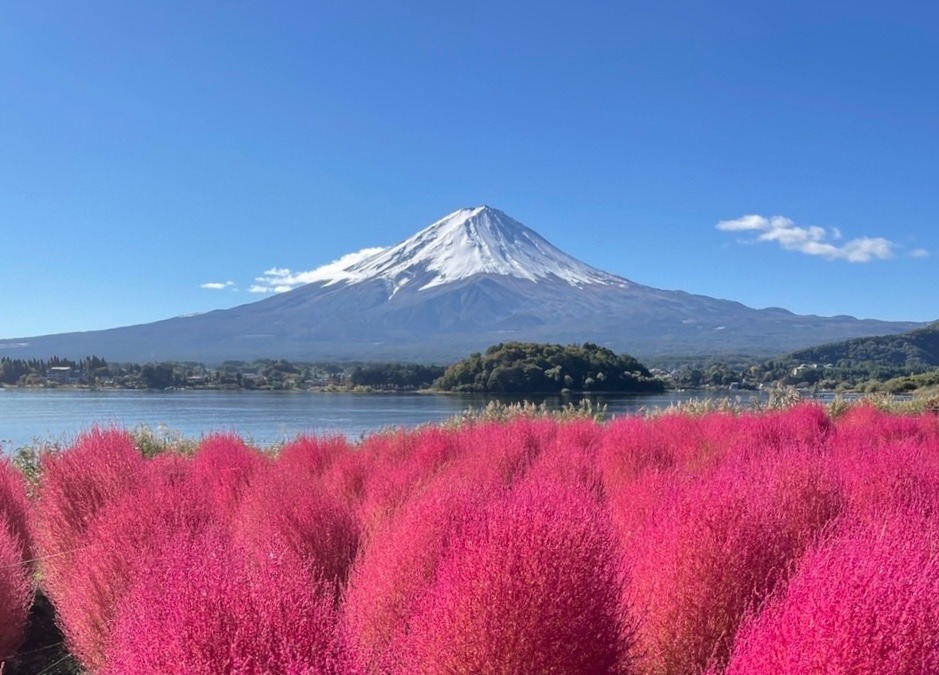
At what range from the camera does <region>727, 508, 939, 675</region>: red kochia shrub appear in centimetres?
223

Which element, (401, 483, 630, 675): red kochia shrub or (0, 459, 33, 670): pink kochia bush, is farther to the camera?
(0, 459, 33, 670): pink kochia bush

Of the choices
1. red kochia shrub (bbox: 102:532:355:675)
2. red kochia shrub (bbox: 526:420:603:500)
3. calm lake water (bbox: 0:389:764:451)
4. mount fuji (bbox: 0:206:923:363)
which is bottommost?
calm lake water (bbox: 0:389:764:451)

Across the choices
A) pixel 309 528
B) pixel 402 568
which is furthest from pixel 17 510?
pixel 402 568

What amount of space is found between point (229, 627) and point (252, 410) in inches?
1197

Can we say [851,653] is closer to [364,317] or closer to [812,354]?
[812,354]

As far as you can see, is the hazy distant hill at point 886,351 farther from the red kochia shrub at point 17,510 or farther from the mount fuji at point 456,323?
the mount fuji at point 456,323

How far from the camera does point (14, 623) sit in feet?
16.2

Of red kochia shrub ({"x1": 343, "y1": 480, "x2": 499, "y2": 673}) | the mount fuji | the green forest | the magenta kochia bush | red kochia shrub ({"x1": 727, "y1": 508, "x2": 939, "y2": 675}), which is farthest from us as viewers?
the mount fuji

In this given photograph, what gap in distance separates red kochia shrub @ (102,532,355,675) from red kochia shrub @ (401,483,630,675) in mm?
414

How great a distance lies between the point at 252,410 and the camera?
3186 cm

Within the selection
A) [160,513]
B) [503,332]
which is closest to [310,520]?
[160,513]

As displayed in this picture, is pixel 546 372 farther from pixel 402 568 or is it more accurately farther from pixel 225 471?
pixel 402 568

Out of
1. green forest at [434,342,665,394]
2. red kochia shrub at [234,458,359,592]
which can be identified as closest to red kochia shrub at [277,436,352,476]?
red kochia shrub at [234,458,359,592]

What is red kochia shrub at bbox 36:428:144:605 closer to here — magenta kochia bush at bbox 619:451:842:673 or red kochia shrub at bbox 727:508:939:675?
magenta kochia bush at bbox 619:451:842:673
